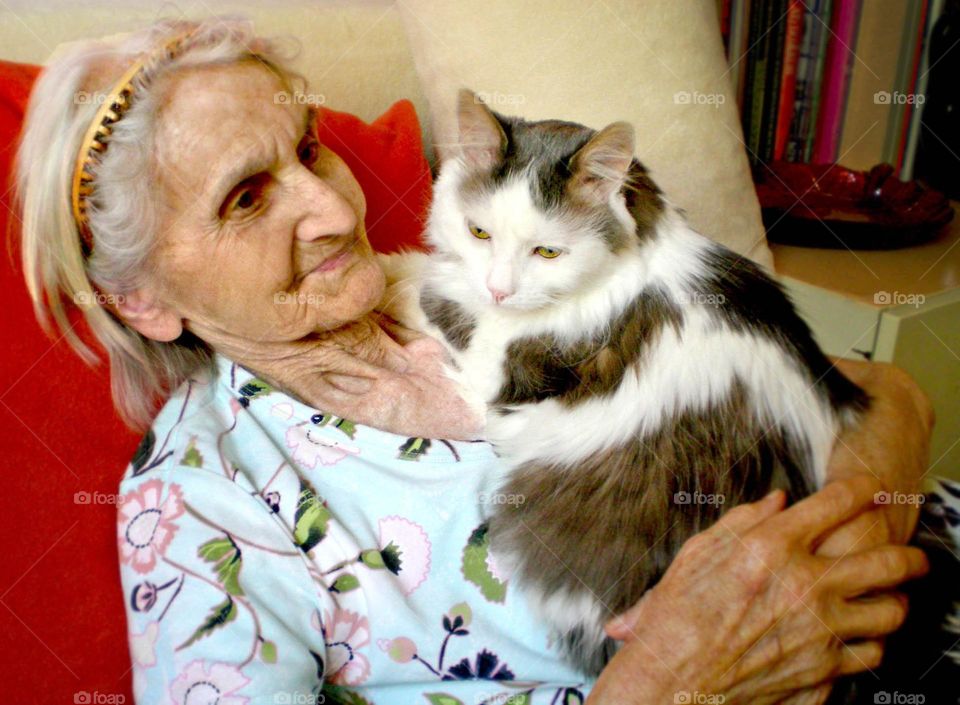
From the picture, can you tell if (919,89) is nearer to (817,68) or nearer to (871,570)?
(817,68)

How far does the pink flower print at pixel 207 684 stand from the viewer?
0.78 meters

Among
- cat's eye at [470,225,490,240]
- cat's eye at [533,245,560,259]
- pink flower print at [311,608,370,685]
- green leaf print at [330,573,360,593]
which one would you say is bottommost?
pink flower print at [311,608,370,685]

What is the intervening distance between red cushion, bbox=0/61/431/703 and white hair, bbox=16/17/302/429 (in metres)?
0.03

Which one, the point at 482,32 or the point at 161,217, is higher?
the point at 482,32

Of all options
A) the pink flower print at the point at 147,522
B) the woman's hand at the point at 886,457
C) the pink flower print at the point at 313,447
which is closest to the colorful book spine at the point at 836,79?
the woman's hand at the point at 886,457

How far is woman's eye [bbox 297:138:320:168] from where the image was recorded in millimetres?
993

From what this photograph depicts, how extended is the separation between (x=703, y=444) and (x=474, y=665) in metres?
0.40

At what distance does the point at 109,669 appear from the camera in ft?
2.81

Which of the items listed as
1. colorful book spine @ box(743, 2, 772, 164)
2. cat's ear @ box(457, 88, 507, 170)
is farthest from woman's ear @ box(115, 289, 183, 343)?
colorful book spine @ box(743, 2, 772, 164)

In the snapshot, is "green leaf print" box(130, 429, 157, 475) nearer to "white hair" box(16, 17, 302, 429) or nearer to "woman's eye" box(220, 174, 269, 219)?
"white hair" box(16, 17, 302, 429)

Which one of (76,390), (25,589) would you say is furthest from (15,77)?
(25,589)

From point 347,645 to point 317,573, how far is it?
0.33 ft

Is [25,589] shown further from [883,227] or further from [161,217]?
[883,227]

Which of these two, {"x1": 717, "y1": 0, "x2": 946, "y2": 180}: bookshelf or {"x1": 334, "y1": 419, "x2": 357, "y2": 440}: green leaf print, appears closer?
{"x1": 334, "y1": 419, "x2": 357, "y2": 440}: green leaf print
